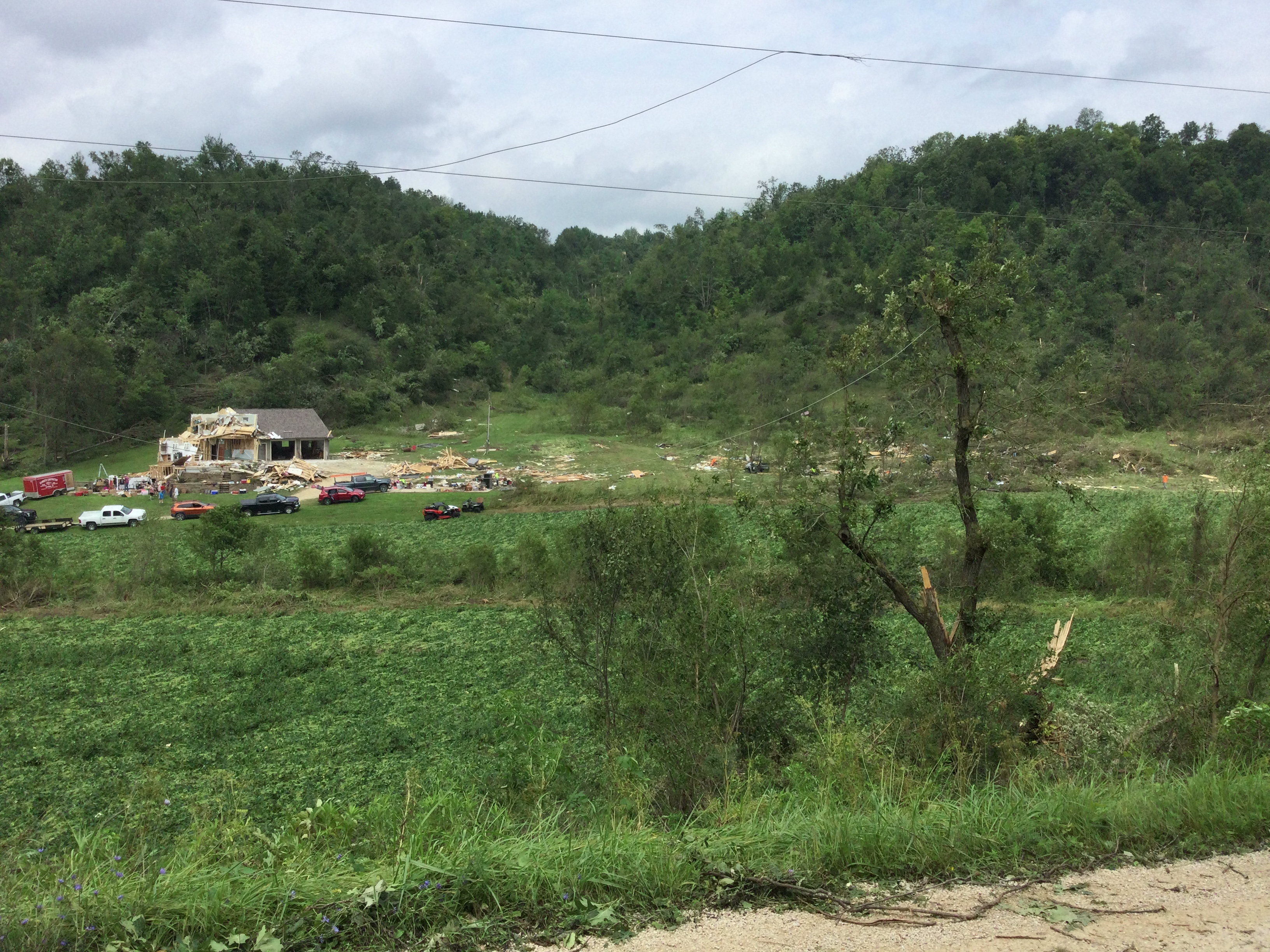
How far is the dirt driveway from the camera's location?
3604mm

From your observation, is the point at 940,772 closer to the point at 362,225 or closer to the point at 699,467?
the point at 699,467

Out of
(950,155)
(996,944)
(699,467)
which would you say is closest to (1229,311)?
(950,155)

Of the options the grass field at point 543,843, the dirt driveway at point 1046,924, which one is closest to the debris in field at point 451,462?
the grass field at point 543,843

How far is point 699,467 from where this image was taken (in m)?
42.3

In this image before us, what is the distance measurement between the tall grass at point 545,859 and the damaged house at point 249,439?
142 feet

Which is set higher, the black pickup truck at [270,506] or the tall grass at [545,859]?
the tall grass at [545,859]

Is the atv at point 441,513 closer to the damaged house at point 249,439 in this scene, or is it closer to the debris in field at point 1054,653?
the damaged house at point 249,439

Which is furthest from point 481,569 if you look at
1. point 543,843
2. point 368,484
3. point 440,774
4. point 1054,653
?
point 543,843

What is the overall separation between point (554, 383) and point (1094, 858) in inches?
2625

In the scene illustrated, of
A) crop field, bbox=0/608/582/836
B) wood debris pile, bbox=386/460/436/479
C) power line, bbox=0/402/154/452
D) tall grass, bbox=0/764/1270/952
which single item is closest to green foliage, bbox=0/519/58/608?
crop field, bbox=0/608/582/836

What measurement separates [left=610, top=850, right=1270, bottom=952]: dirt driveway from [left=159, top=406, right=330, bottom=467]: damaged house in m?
44.7

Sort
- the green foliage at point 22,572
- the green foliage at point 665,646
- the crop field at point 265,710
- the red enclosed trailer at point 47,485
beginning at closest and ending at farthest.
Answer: the green foliage at point 665,646 < the crop field at point 265,710 < the green foliage at point 22,572 < the red enclosed trailer at point 47,485

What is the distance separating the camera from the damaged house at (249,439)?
148 ft

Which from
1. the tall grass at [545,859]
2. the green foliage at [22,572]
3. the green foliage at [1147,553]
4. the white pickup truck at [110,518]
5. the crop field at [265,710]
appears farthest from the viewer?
the white pickup truck at [110,518]
